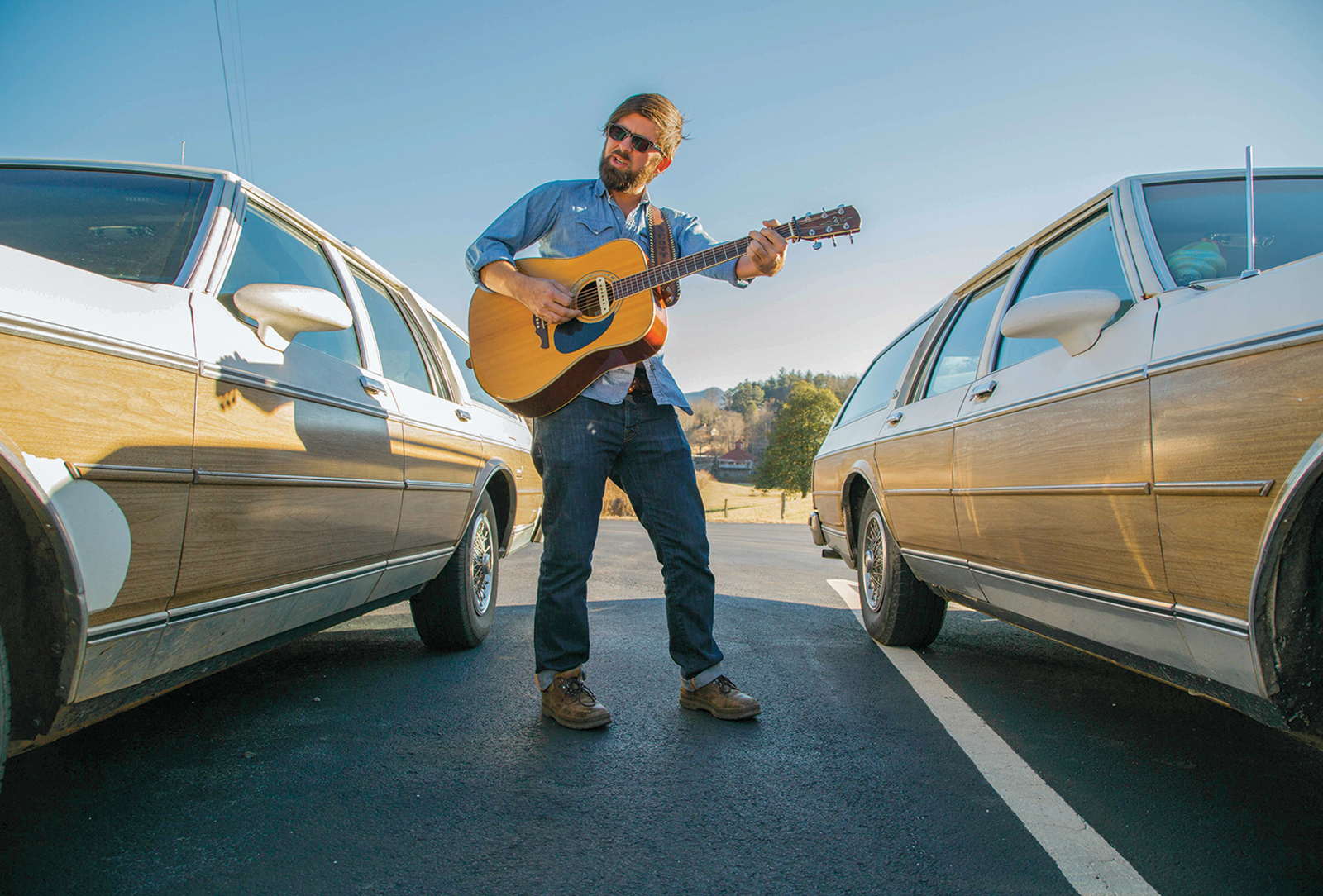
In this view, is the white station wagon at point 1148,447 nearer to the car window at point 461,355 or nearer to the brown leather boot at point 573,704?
the brown leather boot at point 573,704

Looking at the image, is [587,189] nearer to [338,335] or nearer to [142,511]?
[338,335]

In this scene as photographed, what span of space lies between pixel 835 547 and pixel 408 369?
2820 mm

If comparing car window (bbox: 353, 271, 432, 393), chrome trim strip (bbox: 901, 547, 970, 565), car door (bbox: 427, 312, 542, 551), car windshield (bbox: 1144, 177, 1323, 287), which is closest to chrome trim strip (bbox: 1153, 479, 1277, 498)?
car windshield (bbox: 1144, 177, 1323, 287)

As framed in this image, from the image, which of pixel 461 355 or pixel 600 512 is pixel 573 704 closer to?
pixel 600 512

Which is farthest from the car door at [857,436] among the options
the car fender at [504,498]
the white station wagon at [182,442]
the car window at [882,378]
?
the white station wagon at [182,442]

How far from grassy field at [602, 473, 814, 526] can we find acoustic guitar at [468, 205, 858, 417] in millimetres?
25496

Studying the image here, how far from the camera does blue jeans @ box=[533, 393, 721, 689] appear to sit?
2832 millimetres

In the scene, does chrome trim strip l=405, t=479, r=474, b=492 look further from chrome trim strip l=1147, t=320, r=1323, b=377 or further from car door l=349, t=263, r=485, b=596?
chrome trim strip l=1147, t=320, r=1323, b=377

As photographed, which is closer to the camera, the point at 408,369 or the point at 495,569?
the point at 408,369

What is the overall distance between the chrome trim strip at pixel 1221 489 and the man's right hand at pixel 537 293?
191cm

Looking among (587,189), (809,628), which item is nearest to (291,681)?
(587,189)

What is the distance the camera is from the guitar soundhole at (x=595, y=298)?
2941mm

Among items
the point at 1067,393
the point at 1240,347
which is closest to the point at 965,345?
the point at 1067,393

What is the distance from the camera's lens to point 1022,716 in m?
2.80
